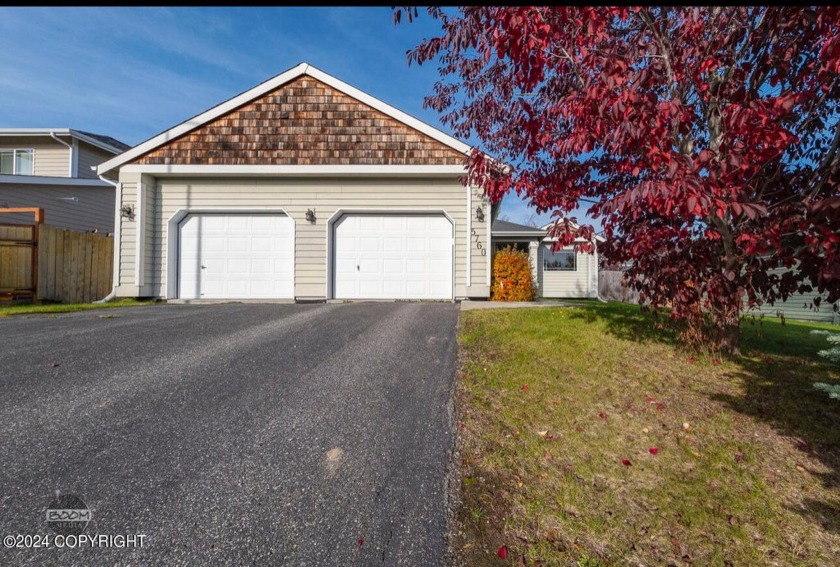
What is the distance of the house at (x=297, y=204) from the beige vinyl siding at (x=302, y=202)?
2 centimetres

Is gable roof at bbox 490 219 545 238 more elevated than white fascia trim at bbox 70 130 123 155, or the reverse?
white fascia trim at bbox 70 130 123 155

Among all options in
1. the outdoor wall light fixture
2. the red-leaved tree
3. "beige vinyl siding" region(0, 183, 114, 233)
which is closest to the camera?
the red-leaved tree

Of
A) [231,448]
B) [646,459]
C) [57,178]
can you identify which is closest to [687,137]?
[646,459]

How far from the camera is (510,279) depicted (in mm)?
9477

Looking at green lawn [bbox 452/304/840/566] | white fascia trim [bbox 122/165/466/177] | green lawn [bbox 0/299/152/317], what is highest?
→ white fascia trim [bbox 122/165/466/177]

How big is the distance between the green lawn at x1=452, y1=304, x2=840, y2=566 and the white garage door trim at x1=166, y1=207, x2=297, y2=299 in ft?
23.9

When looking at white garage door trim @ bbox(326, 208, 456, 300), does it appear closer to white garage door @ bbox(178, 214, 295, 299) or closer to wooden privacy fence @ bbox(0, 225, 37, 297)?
white garage door @ bbox(178, 214, 295, 299)

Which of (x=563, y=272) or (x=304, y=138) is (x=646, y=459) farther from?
(x=563, y=272)

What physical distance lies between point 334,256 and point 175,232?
157 inches

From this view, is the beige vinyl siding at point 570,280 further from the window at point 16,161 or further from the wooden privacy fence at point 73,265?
the window at point 16,161

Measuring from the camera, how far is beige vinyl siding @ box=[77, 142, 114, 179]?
16.2 metres

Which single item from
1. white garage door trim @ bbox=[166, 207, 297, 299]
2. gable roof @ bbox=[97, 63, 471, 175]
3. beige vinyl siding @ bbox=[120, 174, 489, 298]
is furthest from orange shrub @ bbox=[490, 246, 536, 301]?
white garage door trim @ bbox=[166, 207, 297, 299]

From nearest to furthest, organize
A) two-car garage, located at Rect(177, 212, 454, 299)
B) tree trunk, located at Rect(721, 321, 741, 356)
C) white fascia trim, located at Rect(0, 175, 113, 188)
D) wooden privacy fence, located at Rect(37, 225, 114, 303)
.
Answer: tree trunk, located at Rect(721, 321, 741, 356)
two-car garage, located at Rect(177, 212, 454, 299)
wooden privacy fence, located at Rect(37, 225, 114, 303)
white fascia trim, located at Rect(0, 175, 113, 188)

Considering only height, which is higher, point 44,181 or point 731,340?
point 44,181
